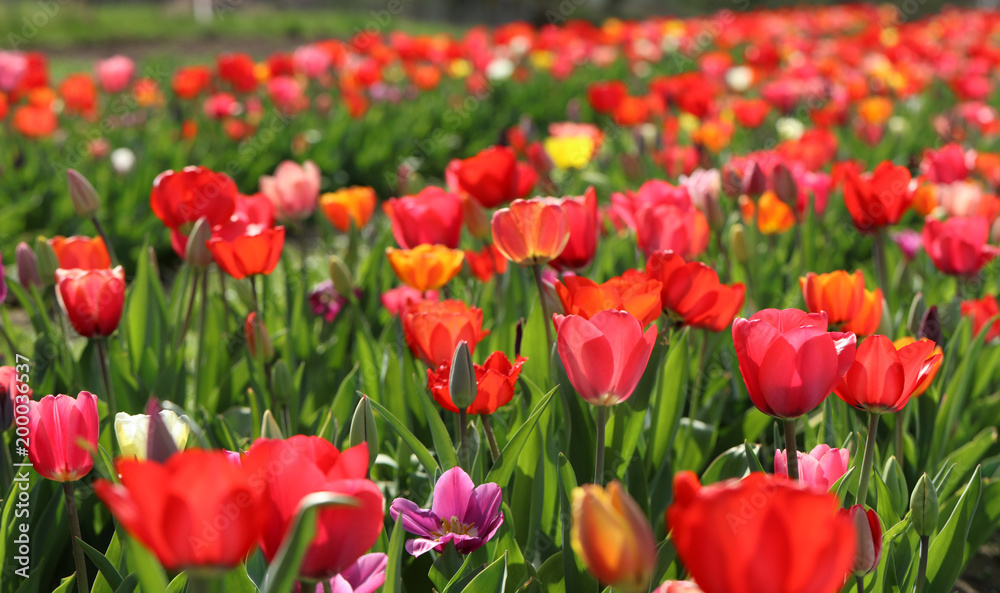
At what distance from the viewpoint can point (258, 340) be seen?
162cm

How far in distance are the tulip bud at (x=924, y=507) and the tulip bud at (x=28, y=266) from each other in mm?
1674

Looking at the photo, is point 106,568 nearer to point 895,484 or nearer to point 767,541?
point 767,541

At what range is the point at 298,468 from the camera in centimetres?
69

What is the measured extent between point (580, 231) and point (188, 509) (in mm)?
1086

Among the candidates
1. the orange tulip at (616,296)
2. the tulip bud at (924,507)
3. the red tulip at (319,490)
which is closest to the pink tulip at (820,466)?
the tulip bud at (924,507)

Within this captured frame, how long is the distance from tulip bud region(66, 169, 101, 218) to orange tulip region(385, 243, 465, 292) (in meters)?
0.71

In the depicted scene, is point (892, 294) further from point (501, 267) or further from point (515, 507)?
point (515, 507)

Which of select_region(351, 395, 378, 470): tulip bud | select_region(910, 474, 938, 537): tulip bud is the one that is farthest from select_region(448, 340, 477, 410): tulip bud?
select_region(910, 474, 938, 537): tulip bud

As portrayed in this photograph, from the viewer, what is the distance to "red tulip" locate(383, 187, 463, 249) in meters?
1.77

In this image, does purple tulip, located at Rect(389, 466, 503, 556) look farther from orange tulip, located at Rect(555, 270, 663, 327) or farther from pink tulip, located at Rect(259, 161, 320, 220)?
pink tulip, located at Rect(259, 161, 320, 220)

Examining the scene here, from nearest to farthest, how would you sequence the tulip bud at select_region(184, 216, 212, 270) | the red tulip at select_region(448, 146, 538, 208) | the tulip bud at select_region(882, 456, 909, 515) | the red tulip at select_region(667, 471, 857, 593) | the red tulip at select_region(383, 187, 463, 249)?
the red tulip at select_region(667, 471, 857, 593), the tulip bud at select_region(882, 456, 909, 515), the tulip bud at select_region(184, 216, 212, 270), the red tulip at select_region(383, 187, 463, 249), the red tulip at select_region(448, 146, 538, 208)

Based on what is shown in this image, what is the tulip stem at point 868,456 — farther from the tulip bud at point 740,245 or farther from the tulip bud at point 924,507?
the tulip bud at point 740,245

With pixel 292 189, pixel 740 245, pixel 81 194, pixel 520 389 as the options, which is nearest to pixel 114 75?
pixel 292 189

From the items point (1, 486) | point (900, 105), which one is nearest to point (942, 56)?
point (900, 105)
